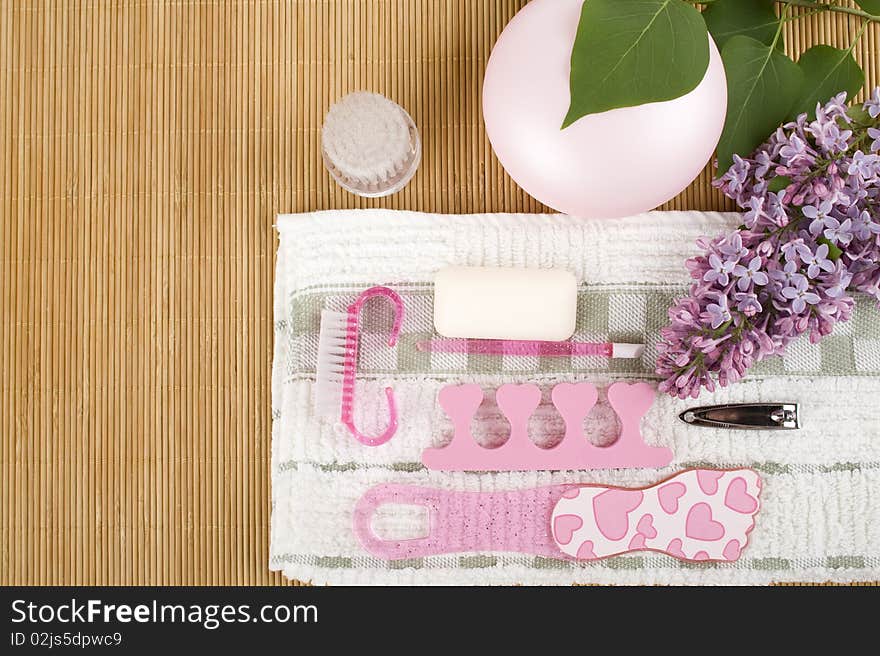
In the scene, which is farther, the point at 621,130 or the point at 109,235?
the point at 109,235

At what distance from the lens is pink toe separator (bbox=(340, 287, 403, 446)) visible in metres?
0.62

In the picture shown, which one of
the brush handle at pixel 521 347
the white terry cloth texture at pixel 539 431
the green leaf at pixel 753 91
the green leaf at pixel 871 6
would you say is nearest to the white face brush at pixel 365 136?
the white terry cloth texture at pixel 539 431

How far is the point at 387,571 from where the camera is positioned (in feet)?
2.06

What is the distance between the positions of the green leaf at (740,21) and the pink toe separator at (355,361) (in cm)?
36

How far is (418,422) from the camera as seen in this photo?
630 mm

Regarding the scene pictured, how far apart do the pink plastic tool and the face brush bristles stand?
0.06 meters

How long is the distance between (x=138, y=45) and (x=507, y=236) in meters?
0.42

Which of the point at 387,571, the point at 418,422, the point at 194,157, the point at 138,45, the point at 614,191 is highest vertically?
the point at 138,45

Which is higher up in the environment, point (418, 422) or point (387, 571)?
point (418, 422)

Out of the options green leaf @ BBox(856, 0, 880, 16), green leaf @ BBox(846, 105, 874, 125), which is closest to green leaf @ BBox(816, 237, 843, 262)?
Answer: green leaf @ BBox(846, 105, 874, 125)

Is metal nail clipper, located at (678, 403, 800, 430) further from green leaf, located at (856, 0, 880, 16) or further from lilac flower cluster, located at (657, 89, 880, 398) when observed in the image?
green leaf, located at (856, 0, 880, 16)

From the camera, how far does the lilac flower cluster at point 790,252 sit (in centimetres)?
50

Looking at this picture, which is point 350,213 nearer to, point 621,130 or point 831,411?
point 621,130

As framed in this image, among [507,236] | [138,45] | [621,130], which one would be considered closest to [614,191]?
[621,130]
